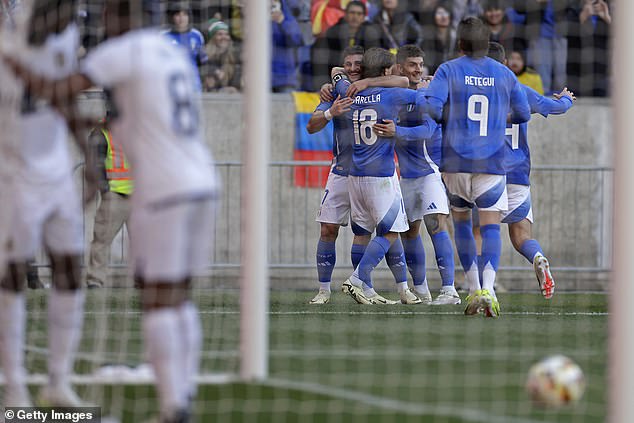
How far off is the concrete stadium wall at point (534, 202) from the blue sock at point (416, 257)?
2320 mm

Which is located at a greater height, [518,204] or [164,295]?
[518,204]

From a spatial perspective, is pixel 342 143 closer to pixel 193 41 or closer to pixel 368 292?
pixel 368 292

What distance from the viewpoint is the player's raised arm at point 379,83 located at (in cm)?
1133

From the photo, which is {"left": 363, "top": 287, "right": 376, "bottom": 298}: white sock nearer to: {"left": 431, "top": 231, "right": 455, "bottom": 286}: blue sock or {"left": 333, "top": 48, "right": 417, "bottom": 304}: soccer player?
{"left": 333, "top": 48, "right": 417, "bottom": 304}: soccer player

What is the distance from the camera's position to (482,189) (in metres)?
10.2

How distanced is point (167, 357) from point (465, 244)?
5.90 meters

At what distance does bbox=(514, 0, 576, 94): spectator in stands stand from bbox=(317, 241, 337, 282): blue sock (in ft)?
13.4

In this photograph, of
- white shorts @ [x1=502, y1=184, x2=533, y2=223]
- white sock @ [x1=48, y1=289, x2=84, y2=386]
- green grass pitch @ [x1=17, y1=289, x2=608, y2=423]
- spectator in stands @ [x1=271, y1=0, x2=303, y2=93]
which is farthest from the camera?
spectator in stands @ [x1=271, y1=0, x2=303, y2=93]

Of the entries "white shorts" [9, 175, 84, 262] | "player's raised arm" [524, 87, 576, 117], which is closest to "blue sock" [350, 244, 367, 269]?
"player's raised arm" [524, 87, 576, 117]

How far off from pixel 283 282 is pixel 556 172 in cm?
328

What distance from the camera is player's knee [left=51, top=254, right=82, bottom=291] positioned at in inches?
240

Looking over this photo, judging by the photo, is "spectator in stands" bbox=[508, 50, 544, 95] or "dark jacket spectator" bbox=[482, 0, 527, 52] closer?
"spectator in stands" bbox=[508, 50, 544, 95]

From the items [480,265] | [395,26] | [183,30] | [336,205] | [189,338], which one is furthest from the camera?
[395,26]

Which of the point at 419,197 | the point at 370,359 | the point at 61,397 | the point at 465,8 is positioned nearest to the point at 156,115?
the point at 61,397
